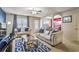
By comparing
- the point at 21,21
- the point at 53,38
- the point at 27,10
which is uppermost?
the point at 27,10

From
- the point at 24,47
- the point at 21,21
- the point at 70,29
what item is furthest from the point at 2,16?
the point at 70,29

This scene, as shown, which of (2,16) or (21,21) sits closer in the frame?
(2,16)

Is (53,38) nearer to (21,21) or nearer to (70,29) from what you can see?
(70,29)

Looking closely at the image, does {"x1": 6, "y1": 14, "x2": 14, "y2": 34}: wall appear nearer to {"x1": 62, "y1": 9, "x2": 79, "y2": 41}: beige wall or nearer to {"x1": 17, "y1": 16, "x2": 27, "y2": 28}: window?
{"x1": 17, "y1": 16, "x2": 27, "y2": 28}: window

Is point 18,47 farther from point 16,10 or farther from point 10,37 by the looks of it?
point 16,10

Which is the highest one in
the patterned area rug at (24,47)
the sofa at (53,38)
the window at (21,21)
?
the window at (21,21)

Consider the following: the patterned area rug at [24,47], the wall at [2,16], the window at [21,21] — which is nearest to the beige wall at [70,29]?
the patterned area rug at [24,47]

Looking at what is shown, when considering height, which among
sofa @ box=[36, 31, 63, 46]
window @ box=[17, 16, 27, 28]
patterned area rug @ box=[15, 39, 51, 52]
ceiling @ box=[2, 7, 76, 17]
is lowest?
patterned area rug @ box=[15, 39, 51, 52]

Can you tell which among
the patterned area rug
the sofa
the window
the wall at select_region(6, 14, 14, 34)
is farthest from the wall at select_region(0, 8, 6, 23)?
the sofa

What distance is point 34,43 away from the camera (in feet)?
6.93

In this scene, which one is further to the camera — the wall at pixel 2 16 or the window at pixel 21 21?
the window at pixel 21 21

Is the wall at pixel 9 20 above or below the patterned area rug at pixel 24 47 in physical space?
above

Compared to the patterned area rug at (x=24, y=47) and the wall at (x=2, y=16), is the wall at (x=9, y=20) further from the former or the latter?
the patterned area rug at (x=24, y=47)
